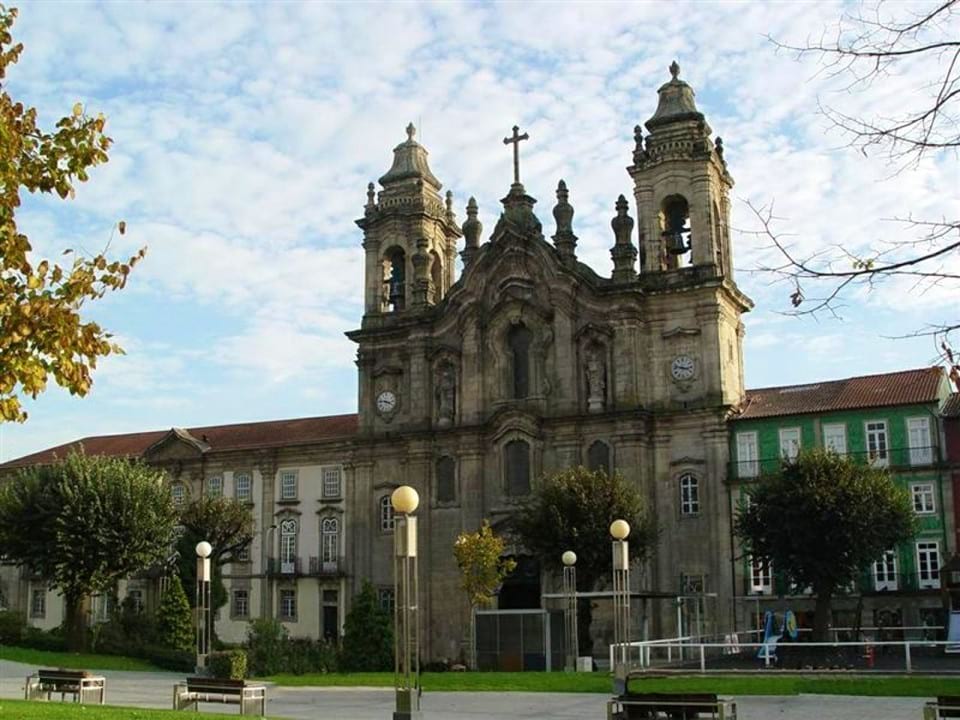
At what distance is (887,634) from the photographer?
140 ft

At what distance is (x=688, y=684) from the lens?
27047 mm

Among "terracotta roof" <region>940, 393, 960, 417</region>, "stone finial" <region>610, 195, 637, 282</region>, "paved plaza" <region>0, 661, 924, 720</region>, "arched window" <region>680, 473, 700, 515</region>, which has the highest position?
"stone finial" <region>610, 195, 637, 282</region>

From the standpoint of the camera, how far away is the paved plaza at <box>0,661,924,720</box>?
21438 millimetres

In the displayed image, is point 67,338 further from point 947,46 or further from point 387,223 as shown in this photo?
point 387,223

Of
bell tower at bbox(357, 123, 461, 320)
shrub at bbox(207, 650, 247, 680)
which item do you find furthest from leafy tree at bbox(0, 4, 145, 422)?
bell tower at bbox(357, 123, 461, 320)

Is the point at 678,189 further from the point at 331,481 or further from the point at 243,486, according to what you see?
the point at 243,486

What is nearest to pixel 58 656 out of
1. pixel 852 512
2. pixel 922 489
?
pixel 852 512

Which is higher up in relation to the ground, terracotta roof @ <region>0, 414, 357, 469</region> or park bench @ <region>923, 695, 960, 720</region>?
terracotta roof @ <region>0, 414, 357, 469</region>

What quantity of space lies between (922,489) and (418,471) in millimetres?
21347

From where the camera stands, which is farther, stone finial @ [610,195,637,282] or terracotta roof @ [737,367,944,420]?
stone finial @ [610,195,637,282]

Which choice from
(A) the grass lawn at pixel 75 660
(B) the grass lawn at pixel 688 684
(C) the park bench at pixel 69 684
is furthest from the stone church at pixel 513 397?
(C) the park bench at pixel 69 684

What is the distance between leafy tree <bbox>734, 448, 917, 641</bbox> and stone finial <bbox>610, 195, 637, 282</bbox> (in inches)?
499

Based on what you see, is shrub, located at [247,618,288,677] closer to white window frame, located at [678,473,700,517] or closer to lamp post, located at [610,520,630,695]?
lamp post, located at [610,520,630,695]

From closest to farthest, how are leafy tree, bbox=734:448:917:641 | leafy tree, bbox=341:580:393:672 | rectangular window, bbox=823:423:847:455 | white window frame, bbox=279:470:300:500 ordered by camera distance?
leafy tree, bbox=734:448:917:641, leafy tree, bbox=341:580:393:672, rectangular window, bbox=823:423:847:455, white window frame, bbox=279:470:300:500
